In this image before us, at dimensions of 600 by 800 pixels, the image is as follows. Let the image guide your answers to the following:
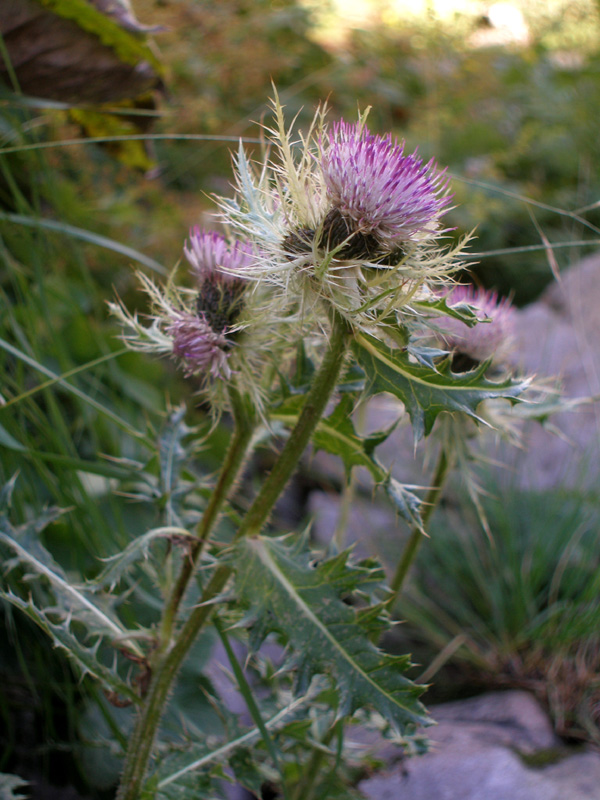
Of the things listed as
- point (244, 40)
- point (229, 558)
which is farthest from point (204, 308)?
point (244, 40)

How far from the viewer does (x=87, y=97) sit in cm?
205

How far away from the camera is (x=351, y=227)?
38.6 inches

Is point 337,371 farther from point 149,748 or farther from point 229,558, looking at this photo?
point 149,748

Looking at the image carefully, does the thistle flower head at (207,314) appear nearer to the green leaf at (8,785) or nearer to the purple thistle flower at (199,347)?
the purple thistle flower at (199,347)

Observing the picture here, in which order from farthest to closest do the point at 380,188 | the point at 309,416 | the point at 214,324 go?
the point at 214,324, the point at 309,416, the point at 380,188

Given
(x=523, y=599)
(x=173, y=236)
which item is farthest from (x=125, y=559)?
(x=173, y=236)

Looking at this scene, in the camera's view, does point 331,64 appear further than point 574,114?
Yes

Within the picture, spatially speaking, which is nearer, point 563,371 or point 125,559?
point 125,559

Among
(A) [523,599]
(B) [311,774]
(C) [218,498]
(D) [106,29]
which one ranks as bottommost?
(A) [523,599]

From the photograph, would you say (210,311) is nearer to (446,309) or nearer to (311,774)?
(446,309)

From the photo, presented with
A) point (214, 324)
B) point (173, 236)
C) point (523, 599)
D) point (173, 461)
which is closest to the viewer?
point (214, 324)

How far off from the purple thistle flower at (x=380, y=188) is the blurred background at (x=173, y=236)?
0.16 metres

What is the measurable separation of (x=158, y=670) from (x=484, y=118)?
581 centimetres

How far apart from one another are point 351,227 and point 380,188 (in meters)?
0.07
